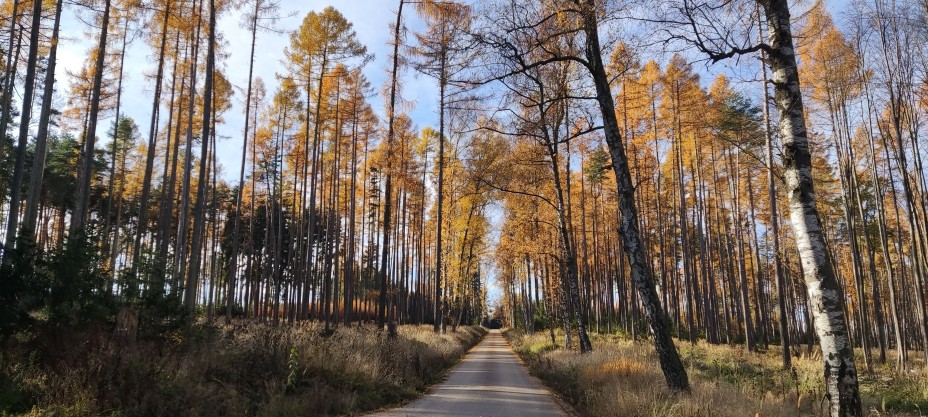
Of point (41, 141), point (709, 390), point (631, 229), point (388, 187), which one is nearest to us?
point (709, 390)

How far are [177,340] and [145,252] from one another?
1.56 m

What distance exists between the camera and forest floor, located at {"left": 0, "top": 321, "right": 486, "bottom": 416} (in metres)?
5.29

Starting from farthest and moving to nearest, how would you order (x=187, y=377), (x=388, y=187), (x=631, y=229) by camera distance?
(x=388, y=187) → (x=631, y=229) → (x=187, y=377)

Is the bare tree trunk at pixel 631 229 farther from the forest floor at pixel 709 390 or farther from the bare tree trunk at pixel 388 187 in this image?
the bare tree trunk at pixel 388 187

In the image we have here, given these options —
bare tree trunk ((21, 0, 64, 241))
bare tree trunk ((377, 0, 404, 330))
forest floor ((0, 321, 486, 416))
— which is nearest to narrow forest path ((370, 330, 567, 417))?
forest floor ((0, 321, 486, 416))

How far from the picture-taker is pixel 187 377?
6.05 m

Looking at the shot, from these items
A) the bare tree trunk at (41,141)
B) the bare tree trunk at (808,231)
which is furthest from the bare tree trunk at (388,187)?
the bare tree trunk at (808,231)

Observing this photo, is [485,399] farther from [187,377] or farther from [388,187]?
[388,187]

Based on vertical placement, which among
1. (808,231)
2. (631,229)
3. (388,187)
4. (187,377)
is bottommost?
(187,377)

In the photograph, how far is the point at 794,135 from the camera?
5.00 meters

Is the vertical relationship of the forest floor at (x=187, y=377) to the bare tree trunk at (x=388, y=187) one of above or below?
below

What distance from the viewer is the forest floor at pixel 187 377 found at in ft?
17.3

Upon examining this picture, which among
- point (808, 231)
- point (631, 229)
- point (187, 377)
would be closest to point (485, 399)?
point (631, 229)

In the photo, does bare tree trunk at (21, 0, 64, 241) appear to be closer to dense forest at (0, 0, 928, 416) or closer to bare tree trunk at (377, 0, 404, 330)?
dense forest at (0, 0, 928, 416)
